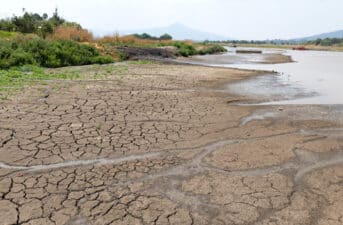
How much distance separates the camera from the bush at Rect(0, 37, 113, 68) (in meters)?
15.0

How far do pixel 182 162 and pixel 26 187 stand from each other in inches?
87.5

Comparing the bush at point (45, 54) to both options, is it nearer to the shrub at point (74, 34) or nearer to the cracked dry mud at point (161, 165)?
the shrub at point (74, 34)

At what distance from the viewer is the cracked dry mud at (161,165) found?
11.7ft

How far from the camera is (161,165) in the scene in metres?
4.82

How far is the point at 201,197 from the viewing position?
391 cm

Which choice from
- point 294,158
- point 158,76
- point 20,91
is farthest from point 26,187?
point 158,76

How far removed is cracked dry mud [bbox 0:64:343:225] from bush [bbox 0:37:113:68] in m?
7.56

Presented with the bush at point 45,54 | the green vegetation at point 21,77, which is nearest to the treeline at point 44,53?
the bush at point 45,54

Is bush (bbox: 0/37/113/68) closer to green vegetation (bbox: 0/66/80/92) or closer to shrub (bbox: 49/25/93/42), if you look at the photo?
green vegetation (bbox: 0/66/80/92)

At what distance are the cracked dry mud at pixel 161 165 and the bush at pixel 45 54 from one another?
7558 millimetres

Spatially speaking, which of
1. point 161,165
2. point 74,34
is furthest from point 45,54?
point 161,165

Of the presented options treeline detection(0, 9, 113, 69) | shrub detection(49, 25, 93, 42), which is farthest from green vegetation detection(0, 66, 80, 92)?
shrub detection(49, 25, 93, 42)

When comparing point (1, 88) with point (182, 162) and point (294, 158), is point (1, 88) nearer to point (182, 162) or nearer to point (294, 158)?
point (182, 162)

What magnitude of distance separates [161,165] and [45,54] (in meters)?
14.1
